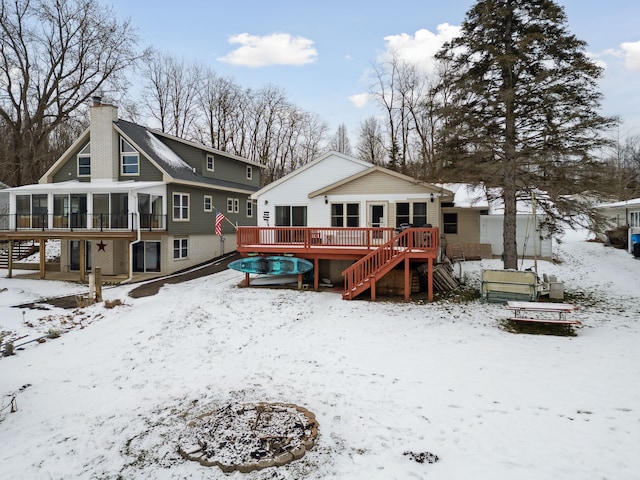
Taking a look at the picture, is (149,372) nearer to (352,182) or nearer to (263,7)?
(352,182)

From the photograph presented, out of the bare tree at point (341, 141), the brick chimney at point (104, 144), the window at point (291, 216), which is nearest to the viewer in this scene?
the window at point (291, 216)

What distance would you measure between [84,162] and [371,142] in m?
26.7

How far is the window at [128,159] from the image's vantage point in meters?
20.7

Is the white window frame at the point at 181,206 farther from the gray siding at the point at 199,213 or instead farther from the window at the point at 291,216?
the window at the point at 291,216

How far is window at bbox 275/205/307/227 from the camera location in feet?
59.8

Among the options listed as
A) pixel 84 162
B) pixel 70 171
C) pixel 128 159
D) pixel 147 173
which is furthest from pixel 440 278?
pixel 70 171

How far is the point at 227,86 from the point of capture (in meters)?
42.3

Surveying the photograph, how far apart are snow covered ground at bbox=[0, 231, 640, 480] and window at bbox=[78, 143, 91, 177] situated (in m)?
10.9

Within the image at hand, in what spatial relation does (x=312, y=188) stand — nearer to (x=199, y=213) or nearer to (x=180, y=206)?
(x=180, y=206)

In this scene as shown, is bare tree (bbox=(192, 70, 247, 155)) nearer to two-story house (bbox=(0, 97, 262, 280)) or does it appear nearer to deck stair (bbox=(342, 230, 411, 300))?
two-story house (bbox=(0, 97, 262, 280))

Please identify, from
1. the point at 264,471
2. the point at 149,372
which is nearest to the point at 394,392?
the point at 264,471

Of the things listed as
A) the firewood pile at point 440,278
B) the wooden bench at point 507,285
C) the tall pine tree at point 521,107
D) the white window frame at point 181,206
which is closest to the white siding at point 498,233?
the tall pine tree at point 521,107

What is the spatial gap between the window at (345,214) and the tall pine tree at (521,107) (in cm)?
450

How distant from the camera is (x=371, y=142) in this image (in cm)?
3956
